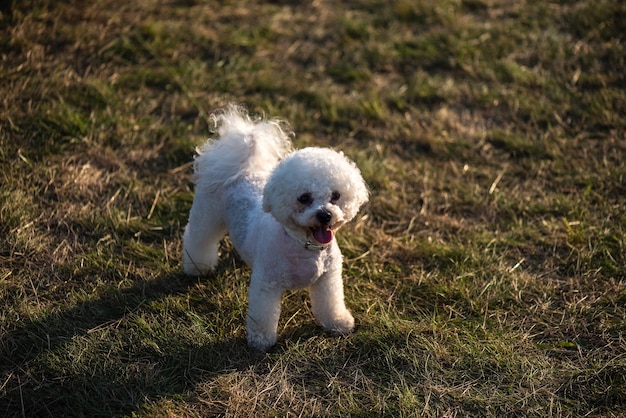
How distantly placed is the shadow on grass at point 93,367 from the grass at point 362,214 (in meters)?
0.01

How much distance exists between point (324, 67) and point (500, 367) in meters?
3.79

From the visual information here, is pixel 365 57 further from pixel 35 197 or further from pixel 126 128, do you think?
pixel 35 197

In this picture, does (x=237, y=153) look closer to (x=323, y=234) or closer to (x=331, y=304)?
(x=323, y=234)

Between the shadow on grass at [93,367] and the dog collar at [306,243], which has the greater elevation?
the dog collar at [306,243]

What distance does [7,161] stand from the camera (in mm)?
4680

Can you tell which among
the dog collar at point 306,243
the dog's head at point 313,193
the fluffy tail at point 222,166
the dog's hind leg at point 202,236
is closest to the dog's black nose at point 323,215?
the dog's head at point 313,193

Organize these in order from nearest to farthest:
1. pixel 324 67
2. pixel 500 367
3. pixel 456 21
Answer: pixel 500 367
pixel 324 67
pixel 456 21

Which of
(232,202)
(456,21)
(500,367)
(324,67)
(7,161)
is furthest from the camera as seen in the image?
(456,21)

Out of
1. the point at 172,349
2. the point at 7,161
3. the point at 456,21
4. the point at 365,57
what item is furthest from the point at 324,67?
the point at 172,349

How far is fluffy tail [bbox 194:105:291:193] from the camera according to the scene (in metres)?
3.62

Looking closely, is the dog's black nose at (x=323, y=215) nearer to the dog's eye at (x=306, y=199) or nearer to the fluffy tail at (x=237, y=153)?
the dog's eye at (x=306, y=199)

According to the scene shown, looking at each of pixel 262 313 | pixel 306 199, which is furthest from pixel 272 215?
pixel 262 313

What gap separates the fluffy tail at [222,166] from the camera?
3.63 metres

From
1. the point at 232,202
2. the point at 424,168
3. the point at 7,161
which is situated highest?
the point at 232,202
